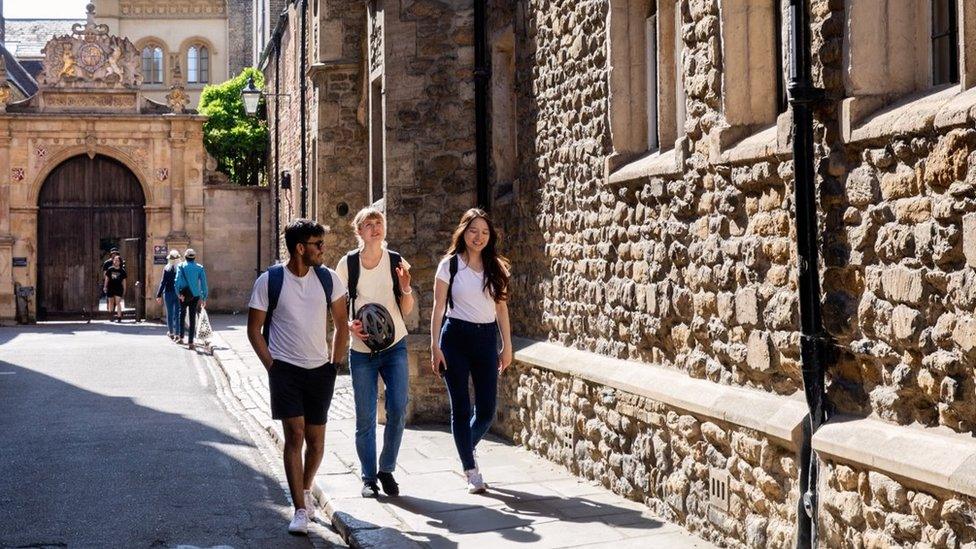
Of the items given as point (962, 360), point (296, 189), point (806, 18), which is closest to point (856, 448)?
point (962, 360)

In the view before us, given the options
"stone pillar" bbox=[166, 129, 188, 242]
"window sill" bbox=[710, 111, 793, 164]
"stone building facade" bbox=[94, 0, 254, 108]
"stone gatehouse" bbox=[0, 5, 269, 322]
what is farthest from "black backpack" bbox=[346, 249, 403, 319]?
"stone building facade" bbox=[94, 0, 254, 108]

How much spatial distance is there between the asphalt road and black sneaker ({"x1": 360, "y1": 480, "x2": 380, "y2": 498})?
545 millimetres

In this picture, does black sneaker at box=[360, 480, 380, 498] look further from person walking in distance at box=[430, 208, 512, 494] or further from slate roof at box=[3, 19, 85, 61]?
slate roof at box=[3, 19, 85, 61]

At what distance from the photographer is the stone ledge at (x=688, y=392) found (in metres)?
5.53

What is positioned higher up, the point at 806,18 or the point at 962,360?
the point at 806,18

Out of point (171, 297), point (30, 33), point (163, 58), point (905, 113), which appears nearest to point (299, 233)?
point (905, 113)

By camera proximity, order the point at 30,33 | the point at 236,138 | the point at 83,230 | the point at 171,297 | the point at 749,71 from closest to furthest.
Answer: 1. the point at 749,71
2. the point at 171,297
3. the point at 83,230
4. the point at 236,138
5. the point at 30,33

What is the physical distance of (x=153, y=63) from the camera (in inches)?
2354

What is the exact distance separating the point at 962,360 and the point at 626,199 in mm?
3472

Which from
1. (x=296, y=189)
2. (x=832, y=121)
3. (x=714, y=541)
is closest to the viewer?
(x=832, y=121)

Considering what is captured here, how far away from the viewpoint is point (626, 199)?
7.61 m

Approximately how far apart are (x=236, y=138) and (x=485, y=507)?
1386 inches

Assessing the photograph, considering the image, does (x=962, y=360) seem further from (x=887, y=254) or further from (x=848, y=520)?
(x=848, y=520)

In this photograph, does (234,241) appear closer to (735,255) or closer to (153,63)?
(735,255)
